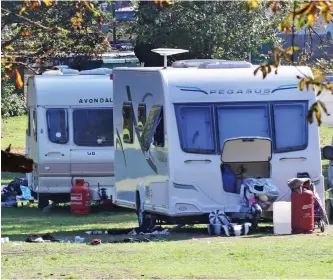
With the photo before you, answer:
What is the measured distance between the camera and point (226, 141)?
48.0ft

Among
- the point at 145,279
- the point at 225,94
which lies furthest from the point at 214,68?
the point at 145,279

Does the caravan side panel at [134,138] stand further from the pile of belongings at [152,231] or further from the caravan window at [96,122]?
the caravan window at [96,122]

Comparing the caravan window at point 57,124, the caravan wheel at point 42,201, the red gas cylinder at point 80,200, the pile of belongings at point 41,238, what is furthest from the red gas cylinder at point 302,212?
the caravan wheel at point 42,201

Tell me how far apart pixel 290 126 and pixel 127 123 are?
3.46 meters

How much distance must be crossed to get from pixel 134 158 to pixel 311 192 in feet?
12.0

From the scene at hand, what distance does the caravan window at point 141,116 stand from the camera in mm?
16141

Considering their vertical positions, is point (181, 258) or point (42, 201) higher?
point (181, 258)

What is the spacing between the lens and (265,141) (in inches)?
583

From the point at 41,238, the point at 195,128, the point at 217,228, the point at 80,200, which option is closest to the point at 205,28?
the point at 80,200

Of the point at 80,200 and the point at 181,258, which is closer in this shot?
the point at 181,258

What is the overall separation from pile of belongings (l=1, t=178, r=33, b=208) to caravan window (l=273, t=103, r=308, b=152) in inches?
361

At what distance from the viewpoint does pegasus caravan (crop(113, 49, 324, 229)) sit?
48.3ft

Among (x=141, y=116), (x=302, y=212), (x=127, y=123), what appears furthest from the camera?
(x=127, y=123)

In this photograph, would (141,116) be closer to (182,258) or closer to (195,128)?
(195,128)
